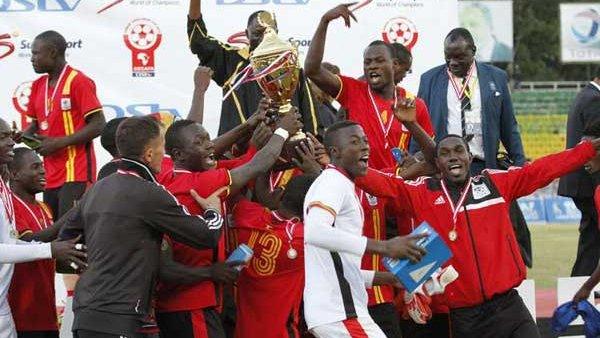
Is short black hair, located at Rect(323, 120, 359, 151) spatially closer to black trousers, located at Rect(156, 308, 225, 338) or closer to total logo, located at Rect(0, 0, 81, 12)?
black trousers, located at Rect(156, 308, 225, 338)

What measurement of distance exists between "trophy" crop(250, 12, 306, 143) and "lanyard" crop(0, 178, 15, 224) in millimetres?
1697

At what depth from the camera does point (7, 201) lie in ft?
25.2

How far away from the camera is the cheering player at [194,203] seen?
284 inches

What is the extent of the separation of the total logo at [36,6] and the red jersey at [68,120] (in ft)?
6.41

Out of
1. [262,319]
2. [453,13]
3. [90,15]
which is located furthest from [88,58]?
[262,319]

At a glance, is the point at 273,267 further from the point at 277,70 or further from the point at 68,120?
the point at 68,120

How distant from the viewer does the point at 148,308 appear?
22.3 feet

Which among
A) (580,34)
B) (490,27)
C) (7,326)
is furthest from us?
(580,34)

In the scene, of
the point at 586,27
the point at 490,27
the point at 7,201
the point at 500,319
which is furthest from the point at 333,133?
the point at 586,27

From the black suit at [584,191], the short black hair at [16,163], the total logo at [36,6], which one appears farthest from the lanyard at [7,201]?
the black suit at [584,191]

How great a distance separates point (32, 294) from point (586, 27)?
41.5 m

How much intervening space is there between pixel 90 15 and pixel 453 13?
3.45m

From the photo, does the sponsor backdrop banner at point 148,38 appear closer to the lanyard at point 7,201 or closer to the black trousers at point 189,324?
the lanyard at point 7,201

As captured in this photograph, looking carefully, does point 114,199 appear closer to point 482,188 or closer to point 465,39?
point 482,188
